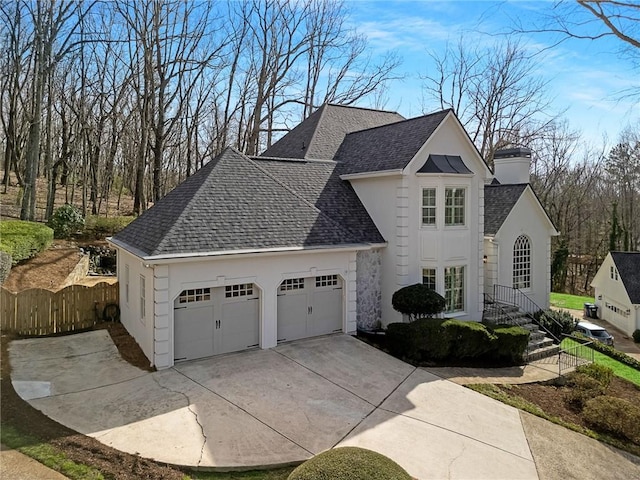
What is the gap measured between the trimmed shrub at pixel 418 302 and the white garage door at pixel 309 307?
2.11 metres

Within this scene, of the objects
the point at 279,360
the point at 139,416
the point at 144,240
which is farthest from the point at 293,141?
the point at 139,416

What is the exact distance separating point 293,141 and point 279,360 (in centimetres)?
1307

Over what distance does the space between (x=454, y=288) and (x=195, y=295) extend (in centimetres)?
987

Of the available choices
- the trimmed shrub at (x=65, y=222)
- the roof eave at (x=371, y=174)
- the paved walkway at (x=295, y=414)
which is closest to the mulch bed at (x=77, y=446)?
the paved walkway at (x=295, y=414)

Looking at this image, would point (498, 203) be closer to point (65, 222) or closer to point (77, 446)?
point (77, 446)

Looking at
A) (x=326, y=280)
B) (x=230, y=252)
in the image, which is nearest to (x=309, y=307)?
(x=326, y=280)

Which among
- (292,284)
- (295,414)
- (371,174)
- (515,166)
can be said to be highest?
(515,166)

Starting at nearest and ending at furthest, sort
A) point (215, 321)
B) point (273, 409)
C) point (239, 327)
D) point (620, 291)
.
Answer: point (273, 409), point (215, 321), point (239, 327), point (620, 291)

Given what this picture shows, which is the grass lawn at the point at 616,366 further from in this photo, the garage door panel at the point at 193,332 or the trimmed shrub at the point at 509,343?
the garage door panel at the point at 193,332

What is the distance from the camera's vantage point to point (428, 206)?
52.9 feet

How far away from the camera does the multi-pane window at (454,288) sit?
16.7m

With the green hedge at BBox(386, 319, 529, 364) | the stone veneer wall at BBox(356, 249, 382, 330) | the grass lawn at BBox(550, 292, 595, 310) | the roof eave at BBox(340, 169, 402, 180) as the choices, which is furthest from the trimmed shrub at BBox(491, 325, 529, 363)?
the grass lawn at BBox(550, 292, 595, 310)

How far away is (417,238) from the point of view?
52.5 feet

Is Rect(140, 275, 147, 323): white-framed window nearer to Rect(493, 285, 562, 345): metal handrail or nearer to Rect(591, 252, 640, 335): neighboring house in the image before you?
Rect(493, 285, 562, 345): metal handrail
